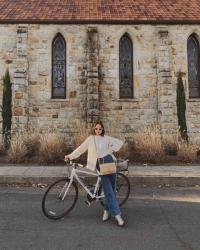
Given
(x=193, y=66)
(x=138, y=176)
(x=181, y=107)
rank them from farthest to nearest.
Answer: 1. (x=193, y=66)
2. (x=181, y=107)
3. (x=138, y=176)

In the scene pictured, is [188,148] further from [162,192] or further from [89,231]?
[89,231]

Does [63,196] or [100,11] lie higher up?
[100,11]

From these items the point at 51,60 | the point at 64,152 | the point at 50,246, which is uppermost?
the point at 51,60

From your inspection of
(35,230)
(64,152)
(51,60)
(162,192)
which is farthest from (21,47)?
(35,230)

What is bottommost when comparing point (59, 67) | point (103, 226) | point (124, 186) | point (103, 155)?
point (103, 226)

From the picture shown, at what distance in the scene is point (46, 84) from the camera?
17.0 m

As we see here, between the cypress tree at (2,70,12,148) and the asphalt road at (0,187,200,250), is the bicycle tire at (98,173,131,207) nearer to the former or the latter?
the asphalt road at (0,187,200,250)

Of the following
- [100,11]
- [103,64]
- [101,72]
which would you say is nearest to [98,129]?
[101,72]

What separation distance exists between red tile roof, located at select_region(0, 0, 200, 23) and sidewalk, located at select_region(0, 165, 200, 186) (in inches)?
355

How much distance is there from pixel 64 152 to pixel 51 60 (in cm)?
593

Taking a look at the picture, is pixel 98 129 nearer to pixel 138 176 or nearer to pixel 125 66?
pixel 138 176

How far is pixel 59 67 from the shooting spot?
56.9 ft

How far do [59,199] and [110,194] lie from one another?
103 cm

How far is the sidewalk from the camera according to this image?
368 inches
